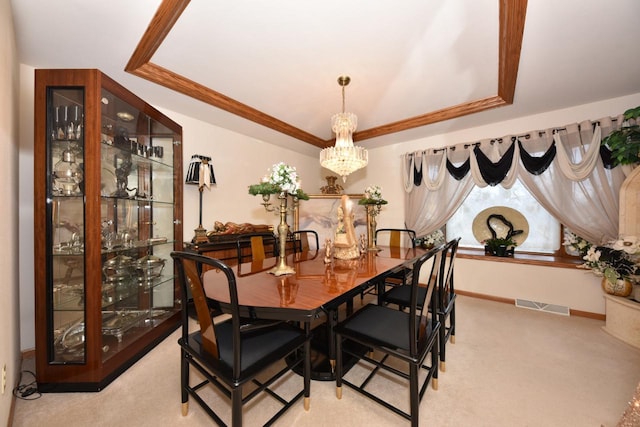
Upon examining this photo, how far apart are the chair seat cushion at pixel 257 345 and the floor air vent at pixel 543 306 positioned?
323 centimetres

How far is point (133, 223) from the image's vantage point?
7.22ft

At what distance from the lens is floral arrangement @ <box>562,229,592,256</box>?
279 cm

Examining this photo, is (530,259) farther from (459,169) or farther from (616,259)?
(459,169)

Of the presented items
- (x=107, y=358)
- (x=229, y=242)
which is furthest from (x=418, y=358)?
(x=229, y=242)

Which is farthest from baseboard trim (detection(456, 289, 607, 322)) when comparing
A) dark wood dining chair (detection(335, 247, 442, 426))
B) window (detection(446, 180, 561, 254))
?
dark wood dining chair (detection(335, 247, 442, 426))

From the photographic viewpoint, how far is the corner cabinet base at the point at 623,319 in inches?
84.4

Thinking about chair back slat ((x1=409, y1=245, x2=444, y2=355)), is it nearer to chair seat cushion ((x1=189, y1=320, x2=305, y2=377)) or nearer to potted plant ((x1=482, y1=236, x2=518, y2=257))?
chair seat cushion ((x1=189, y1=320, x2=305, y2=377))

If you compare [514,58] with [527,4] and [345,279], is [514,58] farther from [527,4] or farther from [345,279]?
[345,279]

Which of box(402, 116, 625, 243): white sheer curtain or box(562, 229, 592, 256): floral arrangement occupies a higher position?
box(402, 116, 625, 243): white sheer curtain

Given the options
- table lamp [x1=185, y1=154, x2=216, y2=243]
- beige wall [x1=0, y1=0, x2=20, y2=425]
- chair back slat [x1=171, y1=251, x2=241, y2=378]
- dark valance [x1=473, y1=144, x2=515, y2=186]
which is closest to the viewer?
chair back slat [x1=171, y1=251, x2=241, y2=378]

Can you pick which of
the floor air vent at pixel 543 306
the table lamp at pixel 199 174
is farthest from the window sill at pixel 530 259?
the table lamp at pixel 199 174

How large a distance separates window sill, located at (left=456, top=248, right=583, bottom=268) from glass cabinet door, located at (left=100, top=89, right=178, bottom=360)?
3969 mm

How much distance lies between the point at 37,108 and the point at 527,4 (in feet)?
11.1

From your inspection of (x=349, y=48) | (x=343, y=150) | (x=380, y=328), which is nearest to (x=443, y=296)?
(x=380, y=328)
